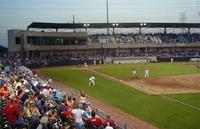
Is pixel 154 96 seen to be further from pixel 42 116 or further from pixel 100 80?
pixel 42 116

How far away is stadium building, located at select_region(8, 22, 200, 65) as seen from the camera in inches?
2788

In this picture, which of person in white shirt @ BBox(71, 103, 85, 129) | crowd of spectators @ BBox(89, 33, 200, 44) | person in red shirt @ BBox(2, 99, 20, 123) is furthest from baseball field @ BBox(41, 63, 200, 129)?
crowd of spectators @ BBox(89, 33, 200, 44)

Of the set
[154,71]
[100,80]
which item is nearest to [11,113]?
[100,80]

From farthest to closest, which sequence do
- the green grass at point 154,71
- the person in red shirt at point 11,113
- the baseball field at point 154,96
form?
the green grass at point 154,71
the baseball field at point 154,96
the person in red shirt at point 11,113

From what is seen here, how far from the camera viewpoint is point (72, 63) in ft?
225

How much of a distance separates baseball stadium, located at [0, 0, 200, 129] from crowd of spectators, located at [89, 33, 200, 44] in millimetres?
221

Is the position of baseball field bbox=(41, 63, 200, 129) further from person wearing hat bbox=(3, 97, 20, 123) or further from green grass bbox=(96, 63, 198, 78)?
person wearing hat bbox=(3, 97, 20, 123)

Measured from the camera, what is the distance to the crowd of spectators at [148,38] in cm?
8426

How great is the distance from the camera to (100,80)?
144 feet

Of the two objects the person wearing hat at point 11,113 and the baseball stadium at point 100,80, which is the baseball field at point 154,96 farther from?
the person wearing hat at point 11,113

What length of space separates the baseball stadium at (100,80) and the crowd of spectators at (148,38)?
0.72 feet

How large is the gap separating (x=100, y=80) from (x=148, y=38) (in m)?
45.8

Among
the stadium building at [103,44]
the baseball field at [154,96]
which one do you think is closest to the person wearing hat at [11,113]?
the baseball field at [154,96]

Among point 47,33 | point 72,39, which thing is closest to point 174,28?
point 72,39
